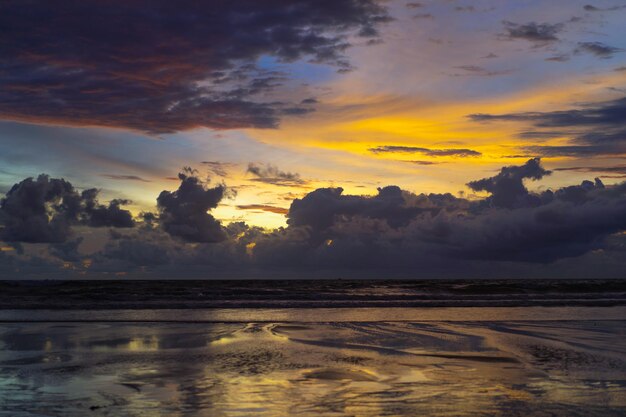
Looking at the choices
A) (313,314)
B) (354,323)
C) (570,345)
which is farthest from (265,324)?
(570,345)

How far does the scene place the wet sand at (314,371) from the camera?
880 centimetres

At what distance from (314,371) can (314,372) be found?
0.44 feet

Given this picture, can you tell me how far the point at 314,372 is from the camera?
11.9 meters

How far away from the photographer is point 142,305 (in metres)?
32.7

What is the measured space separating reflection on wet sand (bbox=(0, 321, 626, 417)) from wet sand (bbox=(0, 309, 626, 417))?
3cm

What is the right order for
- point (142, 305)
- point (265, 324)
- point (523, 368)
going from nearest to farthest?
point (523, 368), point (265, 324), point (142, 305)

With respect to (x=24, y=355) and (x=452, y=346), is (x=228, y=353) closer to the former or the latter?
(x=24, y=355)

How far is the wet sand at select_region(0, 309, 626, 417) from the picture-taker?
8805mm

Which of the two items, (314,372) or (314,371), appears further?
(314,371)

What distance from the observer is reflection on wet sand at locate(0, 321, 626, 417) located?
8.80m

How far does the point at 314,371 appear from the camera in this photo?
12023 mm

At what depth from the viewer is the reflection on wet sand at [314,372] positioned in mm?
8805

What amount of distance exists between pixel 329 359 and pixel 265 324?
9050 mm

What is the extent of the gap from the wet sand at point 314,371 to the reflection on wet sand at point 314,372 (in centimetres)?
3
